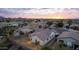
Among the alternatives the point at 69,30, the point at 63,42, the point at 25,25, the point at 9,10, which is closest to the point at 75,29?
the point at 69,30

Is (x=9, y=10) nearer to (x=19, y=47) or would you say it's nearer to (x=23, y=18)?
(x=23, y=18)
